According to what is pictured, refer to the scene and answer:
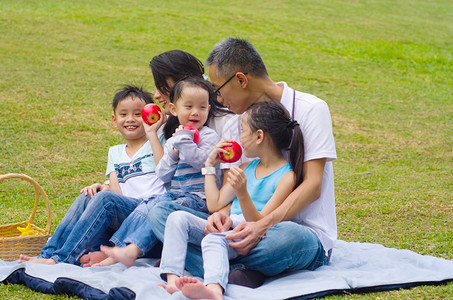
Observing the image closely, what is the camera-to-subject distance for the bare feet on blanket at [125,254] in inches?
167

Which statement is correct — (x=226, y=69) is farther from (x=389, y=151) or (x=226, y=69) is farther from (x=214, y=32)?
(x=214, y=32)

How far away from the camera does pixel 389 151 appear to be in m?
10.4

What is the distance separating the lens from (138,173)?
16.1 ft

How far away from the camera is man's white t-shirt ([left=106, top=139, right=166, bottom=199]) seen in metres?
4.79

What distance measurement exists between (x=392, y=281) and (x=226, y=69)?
177 cm

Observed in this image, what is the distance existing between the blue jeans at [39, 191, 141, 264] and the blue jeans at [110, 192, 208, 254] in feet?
0.36

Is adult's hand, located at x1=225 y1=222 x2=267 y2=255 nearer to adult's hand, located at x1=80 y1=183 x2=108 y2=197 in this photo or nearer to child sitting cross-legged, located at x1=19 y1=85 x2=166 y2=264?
child sitting cross-legged, located at x1=19 y1=85 x2=166 y2=264

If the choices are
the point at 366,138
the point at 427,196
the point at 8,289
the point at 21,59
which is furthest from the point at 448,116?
the point at 8,289

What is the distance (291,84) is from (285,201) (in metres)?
10.9

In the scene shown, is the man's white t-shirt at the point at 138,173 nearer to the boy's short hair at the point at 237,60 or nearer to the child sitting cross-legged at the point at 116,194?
the child sitting cross-legged at the point at 116,194

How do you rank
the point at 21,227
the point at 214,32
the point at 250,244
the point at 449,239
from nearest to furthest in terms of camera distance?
the point at 250,244 → the point at 21,227 → the point at 449,239 → the point at 214,32

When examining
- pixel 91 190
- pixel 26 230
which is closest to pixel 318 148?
pixel 91 190

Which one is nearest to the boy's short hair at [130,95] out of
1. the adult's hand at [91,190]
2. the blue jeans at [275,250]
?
the adult's hand at [91,190]

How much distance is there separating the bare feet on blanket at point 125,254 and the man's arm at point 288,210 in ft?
2.64
